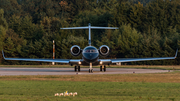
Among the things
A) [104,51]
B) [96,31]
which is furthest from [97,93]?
[96,31]

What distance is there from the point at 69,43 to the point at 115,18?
16201 mm

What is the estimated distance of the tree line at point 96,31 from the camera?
57.0 meters

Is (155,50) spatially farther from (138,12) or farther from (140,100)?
(140,100)

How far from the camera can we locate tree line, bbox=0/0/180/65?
57000 millimetres

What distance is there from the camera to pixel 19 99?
11.4 metres

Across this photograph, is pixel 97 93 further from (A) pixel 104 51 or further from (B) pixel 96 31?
(B) pixel 96 31

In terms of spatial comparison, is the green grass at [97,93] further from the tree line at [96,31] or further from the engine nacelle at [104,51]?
the tree line at [96,31]

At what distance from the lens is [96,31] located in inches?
2854

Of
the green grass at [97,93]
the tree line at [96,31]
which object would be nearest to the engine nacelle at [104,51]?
the green grass at [97,93]

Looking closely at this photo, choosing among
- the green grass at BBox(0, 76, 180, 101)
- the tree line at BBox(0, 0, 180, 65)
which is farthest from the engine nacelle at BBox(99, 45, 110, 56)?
the tree line at BBox(0, 0, 180, 65)

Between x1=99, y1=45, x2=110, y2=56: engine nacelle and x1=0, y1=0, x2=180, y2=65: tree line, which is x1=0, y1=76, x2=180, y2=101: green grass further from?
x1=0, y1=0, x2=180, y2=65: tree line

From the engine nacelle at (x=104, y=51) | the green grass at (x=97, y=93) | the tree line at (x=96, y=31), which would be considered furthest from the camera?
the tree line at (x=96, y=31)

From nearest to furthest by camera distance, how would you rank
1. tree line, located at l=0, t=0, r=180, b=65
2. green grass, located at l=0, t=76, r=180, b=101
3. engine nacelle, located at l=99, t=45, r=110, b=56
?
green grass, located at l=0, t=76, r=180, b=101
engine nacelle, located at l=99, t=45, r=110, b=56
tree line, located at l=0, t=0, r=180, b=65

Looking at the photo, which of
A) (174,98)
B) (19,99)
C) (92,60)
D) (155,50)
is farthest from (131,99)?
(155,50)
